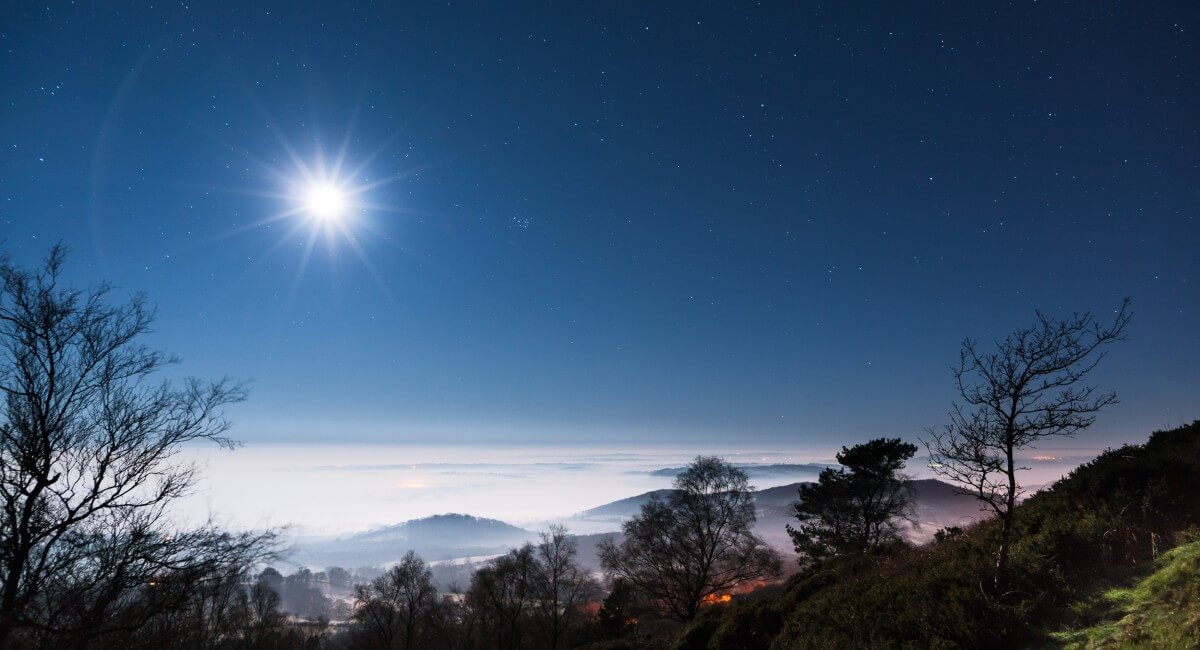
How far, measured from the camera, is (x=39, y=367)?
847 cm

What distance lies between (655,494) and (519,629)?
87.0 ft

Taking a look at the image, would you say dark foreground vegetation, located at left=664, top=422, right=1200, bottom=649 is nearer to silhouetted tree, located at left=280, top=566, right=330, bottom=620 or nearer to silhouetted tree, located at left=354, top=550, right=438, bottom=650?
silhouetted tree, located at left=354, top=550, right=438, bottom=650

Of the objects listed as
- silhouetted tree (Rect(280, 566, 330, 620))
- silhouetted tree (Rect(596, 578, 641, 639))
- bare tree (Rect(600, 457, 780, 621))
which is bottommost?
silhouetted tree (Rect(280, 566, 330, 620))

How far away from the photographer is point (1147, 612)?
7.00 meters

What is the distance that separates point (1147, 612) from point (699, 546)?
21947mm

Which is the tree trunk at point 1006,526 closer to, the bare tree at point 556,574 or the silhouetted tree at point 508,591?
the bare tree at point 556,574

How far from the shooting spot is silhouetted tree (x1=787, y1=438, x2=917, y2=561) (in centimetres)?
2600

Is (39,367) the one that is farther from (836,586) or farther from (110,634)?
(836,586)

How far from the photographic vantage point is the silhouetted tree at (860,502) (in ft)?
85.3

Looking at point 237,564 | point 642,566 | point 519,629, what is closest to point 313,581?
point 519,629

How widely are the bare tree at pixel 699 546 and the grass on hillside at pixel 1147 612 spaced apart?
62.2 feet

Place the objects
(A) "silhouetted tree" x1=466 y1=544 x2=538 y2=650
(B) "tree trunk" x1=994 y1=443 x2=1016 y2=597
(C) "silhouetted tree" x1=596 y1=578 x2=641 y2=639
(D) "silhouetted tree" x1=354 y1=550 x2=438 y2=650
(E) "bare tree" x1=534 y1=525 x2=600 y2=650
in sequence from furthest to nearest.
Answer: (D) "silhouetted tree" x1=354 y1=550 x2=438 y2=650, (A) "silhouetted tree" x1=466 y1=544 x2=538 y2=650, (E) "bare tree" x1=534 y1=525 x2=600 y2=650, (C) "silhouetted tree" x1=596 y1=578 x2=641 y2=639, (B) "tree trunk" x1=994 y1=443 x2=1016 y2=597

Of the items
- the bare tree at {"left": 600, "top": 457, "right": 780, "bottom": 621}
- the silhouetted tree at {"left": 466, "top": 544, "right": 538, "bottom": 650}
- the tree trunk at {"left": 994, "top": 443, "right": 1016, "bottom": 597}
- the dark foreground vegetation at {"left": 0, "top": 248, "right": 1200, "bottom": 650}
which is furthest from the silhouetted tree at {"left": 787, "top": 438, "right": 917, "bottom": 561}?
the silhouetted tree at {"left": 466, "top": 544, "right": 538, "bottom": 650}

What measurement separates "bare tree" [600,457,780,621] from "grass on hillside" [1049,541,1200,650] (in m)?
19.0
